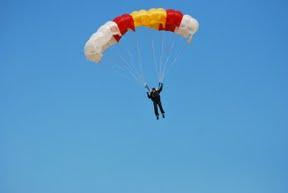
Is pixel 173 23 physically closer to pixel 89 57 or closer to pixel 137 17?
pixel 137 17

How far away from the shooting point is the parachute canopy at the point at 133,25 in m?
38.4

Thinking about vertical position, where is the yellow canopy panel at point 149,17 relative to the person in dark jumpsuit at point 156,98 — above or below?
Answer: above

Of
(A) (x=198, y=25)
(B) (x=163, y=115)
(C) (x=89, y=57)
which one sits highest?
(A) (x=198, y=25)

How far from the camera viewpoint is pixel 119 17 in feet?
128

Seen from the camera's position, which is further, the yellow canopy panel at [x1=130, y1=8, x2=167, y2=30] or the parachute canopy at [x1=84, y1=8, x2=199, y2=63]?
the yellow canopy panel at [x1=130, y1=8, x2=167, y2=30]

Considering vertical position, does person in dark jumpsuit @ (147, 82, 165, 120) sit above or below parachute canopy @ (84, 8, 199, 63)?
below

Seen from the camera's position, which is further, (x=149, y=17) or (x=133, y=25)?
(x=149, y=17)

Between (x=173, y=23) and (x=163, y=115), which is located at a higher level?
(x=173, y=23)

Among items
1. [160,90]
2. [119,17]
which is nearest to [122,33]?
[119,17]

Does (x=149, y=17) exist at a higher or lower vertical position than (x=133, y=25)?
higher

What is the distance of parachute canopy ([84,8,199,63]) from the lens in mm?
38438

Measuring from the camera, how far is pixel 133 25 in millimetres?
38812

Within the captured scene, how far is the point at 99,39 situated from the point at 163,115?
5096 mm

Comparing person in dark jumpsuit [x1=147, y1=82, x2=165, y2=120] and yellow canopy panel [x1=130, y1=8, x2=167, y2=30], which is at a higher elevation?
yellow canopy panel [x1=130, y1=8, x2=167, y2=30]
